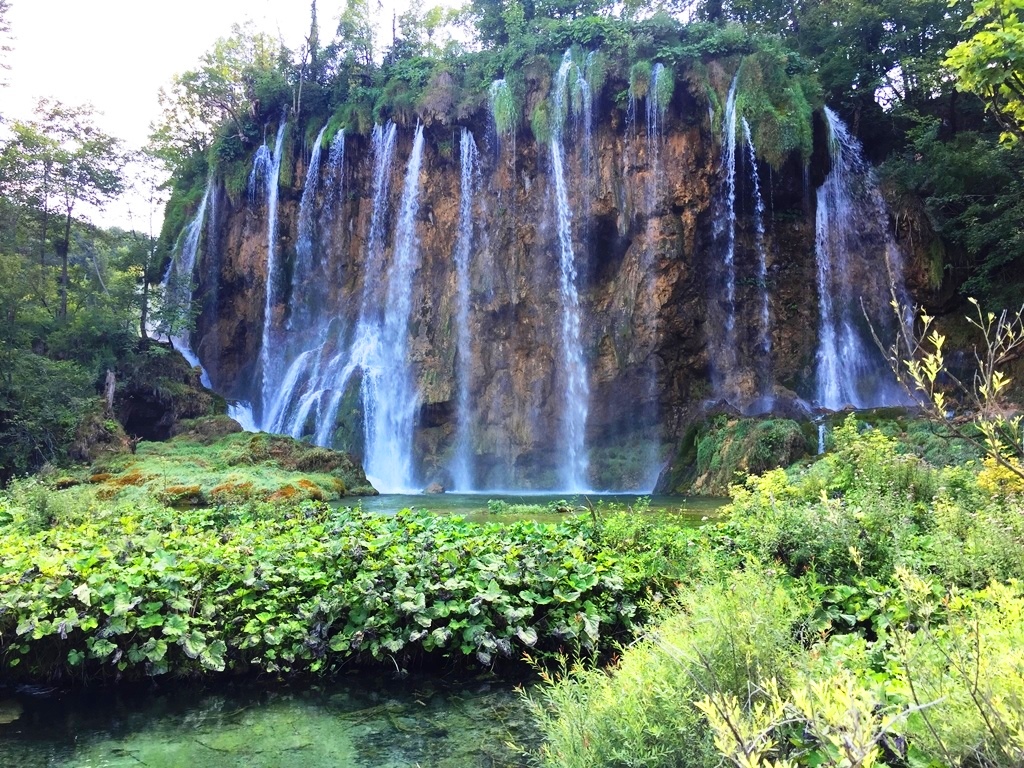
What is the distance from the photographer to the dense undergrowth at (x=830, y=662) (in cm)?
182

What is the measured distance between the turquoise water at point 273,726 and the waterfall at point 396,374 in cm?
1782

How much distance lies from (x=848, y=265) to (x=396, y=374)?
51.8 feet

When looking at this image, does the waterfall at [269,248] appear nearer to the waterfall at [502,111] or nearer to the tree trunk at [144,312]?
the tree trunk at [144,312]

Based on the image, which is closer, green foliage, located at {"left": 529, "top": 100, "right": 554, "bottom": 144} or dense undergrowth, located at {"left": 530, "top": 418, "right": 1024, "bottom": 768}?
dense undergrowth, located at {"left": 530, "top": 418, "right": 1024, "bottom": 768}

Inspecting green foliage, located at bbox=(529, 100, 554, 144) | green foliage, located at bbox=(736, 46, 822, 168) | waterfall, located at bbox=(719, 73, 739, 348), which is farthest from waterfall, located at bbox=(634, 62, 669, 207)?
green foliage, located at bbox=(529, 100, 554, 144)

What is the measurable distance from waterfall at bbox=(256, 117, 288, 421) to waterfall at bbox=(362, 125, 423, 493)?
5.20 meters

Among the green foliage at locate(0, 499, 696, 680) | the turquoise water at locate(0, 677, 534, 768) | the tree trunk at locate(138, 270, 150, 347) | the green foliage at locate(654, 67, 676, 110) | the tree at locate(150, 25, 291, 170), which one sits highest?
the tree at locate(150, 25, 291, 170)

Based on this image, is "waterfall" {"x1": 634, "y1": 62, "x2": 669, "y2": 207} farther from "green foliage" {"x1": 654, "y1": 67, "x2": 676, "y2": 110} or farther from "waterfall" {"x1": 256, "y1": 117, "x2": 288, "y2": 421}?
"waterfall" {"x1": 256, "y1": 117, "x2": 288, "y2": 421}

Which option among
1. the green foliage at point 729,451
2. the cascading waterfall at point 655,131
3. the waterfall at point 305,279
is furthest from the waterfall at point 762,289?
the waterfall at point 305,279

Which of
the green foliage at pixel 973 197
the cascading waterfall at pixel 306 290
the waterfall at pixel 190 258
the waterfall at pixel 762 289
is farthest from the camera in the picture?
the waterfall at pixel 190 258

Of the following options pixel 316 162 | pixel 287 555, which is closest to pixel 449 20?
pixel 316 162

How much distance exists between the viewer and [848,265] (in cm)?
2261

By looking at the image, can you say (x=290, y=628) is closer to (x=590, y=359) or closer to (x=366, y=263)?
(x=590, y=359)

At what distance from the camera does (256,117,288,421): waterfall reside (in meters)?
28.5
